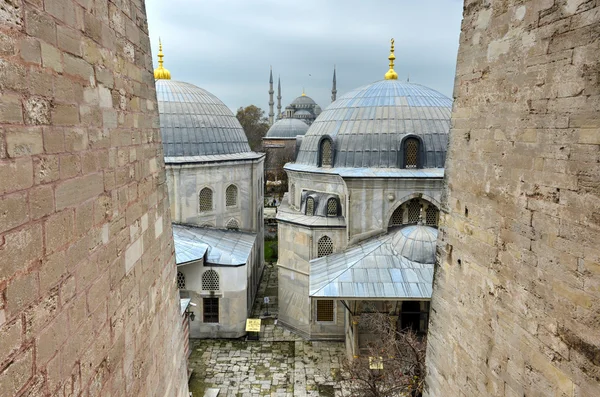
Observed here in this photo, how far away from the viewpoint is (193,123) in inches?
636

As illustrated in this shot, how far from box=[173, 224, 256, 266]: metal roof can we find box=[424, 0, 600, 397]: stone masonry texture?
944 centimetres

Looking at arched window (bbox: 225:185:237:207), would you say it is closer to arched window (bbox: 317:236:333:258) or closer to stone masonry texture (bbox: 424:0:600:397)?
arched window (bbox: 317:236:333:258)

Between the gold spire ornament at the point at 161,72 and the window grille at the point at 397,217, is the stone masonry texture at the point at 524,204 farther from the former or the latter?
the gold spire ornament at the point at 161,72

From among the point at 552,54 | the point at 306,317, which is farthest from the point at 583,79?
the point at 306,317

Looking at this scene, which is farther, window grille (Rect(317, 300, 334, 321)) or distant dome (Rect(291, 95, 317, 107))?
distant dome (Rect(291, 95, 317, 107))

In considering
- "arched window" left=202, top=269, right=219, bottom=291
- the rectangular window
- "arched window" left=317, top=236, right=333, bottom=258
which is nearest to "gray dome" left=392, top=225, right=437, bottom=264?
"arched window" left=317, top=236, right=333, bottom=258

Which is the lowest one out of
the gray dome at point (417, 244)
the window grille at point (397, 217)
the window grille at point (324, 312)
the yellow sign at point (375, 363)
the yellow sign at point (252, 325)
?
the yellow sign at point (252, 325)

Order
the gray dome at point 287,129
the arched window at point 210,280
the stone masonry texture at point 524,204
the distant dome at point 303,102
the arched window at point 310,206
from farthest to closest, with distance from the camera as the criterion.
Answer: the distant dome at point 303,102 < the gray dome at point 287,129 < the arched window at point 310,206 < the arched window at point 210,280 < the stone masonry texture at point 524,204

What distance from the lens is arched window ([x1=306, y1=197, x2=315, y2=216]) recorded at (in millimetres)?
14383

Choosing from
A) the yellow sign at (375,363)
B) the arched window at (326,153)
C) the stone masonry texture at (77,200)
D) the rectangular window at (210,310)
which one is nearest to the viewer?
the stone masonry texture at (77,200)

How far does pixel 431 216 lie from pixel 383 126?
3.41 metres

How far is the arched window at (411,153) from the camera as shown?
13.5 meters

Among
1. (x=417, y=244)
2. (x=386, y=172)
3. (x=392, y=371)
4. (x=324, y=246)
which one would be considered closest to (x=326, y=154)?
(x=386, y=172)

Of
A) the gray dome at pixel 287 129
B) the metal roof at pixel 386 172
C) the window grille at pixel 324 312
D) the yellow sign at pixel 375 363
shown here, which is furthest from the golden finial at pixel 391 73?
the gray dome at pixel 287 129
